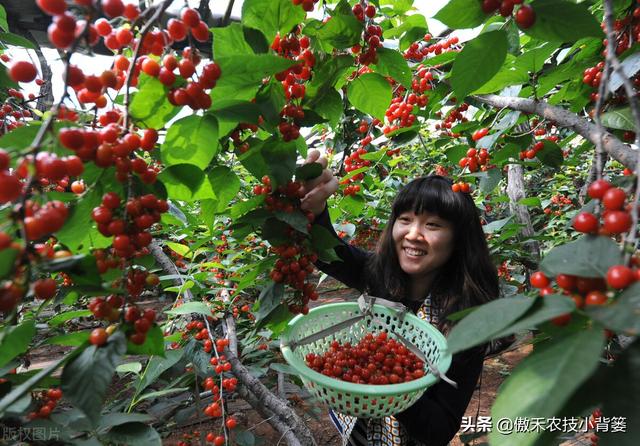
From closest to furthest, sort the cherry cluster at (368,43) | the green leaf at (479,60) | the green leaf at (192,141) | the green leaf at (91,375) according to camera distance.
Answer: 1. the green leaf at (91,375)
2. the green leaf at (192,141)
3. the green leaf at (479,60)
4. the cherry cluster at (368,43)

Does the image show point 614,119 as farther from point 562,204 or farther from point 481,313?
point 562,204

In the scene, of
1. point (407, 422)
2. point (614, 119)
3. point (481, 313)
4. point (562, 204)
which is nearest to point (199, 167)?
point (481, 313)

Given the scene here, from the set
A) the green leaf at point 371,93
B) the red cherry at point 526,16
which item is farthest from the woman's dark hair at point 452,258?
the red cherry at point 526,16

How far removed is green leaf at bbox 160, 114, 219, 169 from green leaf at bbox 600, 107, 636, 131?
1.02 metres

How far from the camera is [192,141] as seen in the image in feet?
2.75

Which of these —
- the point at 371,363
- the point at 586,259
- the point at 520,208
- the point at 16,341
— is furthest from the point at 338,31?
the point at 520,208

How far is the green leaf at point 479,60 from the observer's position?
93 cm

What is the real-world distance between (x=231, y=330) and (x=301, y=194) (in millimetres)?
1466

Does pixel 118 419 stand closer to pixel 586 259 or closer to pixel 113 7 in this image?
pixel 113 7

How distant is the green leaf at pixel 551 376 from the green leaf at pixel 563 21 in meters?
0.66

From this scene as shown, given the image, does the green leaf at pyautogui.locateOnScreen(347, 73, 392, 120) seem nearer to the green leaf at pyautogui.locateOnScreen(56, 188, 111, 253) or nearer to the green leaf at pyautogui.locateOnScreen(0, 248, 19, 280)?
the green leaf at pyautogui.locateOnScreen(56, 188, 111, 253)

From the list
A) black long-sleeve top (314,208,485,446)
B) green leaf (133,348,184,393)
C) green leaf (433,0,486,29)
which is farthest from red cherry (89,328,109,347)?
green leaf (133,348,184,393)

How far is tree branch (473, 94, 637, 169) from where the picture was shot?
0.78m

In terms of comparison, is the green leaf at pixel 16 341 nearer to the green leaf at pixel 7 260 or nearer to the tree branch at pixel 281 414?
the green leaf at pixel 7 260
